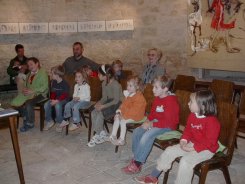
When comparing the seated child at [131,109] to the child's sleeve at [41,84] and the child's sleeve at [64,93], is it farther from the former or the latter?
the child's sleeve at [41,84]

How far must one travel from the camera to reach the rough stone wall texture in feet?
22.7

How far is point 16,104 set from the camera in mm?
5184

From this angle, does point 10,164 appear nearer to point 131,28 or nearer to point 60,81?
point 60,81

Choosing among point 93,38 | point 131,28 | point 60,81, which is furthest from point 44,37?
point 60,81

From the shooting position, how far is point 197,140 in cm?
284

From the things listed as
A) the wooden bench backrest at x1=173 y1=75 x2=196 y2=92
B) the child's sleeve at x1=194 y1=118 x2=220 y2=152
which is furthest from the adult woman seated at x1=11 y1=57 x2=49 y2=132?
the child's sleeve at x1=194 y1=118 x2=220 y2=152

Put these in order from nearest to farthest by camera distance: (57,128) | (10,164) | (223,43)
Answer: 1. (10,164)
2. (57,128)
3. (223,43)

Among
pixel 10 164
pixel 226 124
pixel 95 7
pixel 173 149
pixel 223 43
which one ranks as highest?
pixel 95 7

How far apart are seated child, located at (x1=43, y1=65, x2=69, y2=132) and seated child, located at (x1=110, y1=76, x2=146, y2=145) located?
1.28 metres

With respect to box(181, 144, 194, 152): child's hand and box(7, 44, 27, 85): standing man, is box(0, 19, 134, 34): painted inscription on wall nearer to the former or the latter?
box(7, 44, 27, 85): standing man

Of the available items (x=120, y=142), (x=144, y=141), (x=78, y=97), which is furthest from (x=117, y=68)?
(x=144, y=141)

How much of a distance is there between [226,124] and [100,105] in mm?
1873

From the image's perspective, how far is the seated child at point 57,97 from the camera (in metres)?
4.95

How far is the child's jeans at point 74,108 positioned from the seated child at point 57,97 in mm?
177
